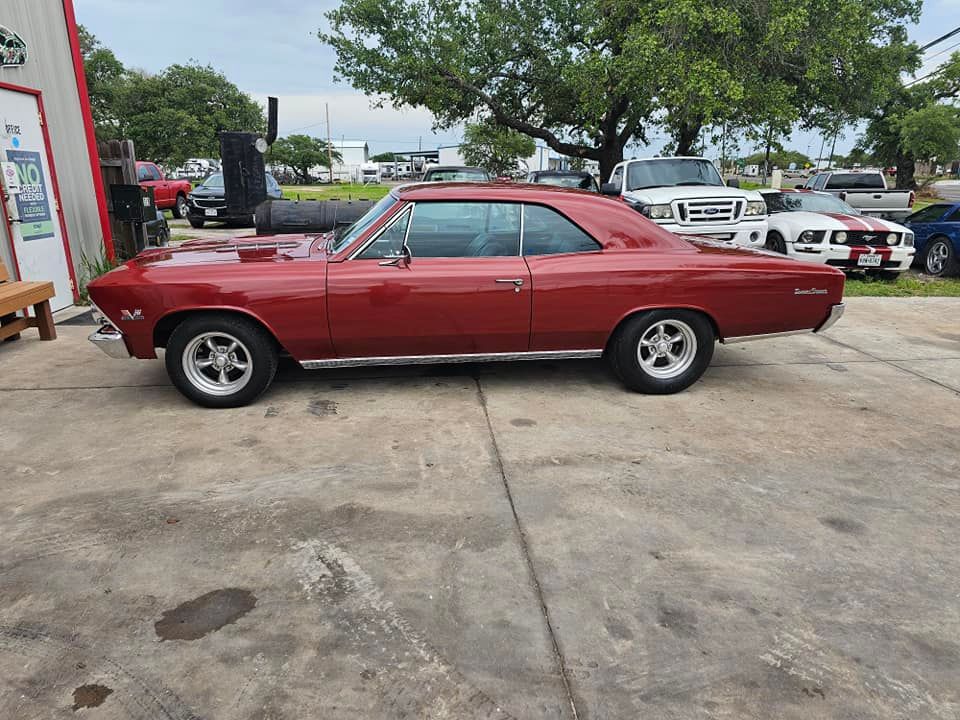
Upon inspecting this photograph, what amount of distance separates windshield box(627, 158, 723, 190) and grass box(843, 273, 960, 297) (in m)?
2.78

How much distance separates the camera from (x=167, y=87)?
37.4 metres

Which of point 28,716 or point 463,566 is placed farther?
point 463,566

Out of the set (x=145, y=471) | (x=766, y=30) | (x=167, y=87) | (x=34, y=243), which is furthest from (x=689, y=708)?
(x=167, y=87)

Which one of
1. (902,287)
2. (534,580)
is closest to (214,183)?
(902,287)

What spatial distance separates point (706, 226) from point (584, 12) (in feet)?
37.2

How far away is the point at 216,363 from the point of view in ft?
15.4

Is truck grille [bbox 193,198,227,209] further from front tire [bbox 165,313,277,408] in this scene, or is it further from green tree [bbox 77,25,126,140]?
green tree [bbox 77,25,126,140]

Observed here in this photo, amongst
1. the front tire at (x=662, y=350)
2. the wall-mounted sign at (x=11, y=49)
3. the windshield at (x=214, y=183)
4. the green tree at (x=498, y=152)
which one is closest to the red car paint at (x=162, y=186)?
the windshield at (x=214, y=183)

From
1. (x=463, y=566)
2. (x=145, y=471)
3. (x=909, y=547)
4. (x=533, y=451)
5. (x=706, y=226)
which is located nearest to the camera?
(x=463, y=566)

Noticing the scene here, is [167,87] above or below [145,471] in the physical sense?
above

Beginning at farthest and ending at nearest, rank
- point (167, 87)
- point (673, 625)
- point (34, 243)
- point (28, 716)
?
1. point (167, 87)
2. point (34, 243)
3. point (673, 625)
4. point (28, 716)

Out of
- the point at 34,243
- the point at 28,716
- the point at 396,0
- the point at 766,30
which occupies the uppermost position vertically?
the point at 396,0

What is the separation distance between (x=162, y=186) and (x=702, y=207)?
53.9ft

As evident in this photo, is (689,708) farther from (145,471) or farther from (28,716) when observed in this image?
(145,471)
